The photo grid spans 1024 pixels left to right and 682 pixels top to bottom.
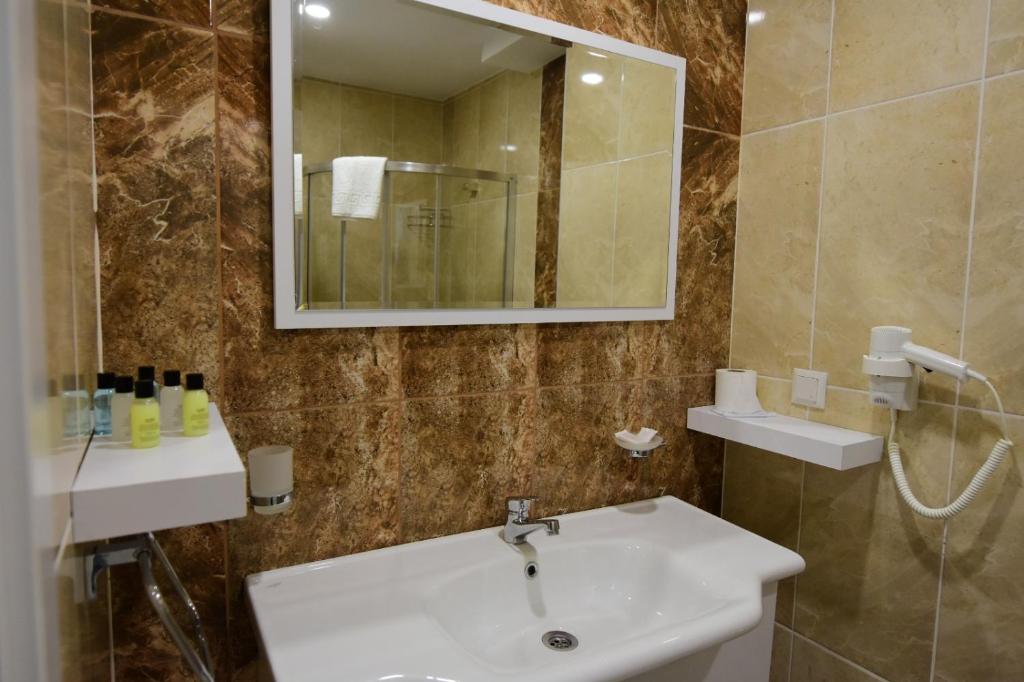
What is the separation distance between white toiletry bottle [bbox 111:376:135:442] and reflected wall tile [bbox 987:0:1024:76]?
1559 mm

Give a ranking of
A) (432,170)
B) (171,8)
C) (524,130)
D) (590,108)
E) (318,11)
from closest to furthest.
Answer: (171,8) → (318,11) → (432,170) → (524,130) → (590,108)

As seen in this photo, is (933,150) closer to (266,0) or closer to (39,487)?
(266,0)

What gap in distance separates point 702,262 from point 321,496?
1.09 metres

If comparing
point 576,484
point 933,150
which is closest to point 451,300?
point 576,484

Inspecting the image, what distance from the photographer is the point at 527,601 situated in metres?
1.27

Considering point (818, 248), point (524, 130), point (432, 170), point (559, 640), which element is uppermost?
point (524, 130)

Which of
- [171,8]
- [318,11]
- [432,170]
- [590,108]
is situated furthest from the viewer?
[590,108]

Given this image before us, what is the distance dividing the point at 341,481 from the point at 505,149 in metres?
0.73

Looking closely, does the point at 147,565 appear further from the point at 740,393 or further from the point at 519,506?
A: the point at 740,393

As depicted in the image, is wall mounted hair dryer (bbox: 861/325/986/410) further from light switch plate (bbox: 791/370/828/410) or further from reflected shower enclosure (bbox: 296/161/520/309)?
reflected shower enclosure (bbox: 296/161/520/309)

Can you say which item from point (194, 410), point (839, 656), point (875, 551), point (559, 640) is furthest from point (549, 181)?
point (839, 656)

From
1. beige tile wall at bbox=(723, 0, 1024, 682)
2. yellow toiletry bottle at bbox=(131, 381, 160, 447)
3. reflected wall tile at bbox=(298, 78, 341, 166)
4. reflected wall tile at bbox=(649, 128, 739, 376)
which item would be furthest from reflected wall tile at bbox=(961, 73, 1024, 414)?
yellow toiletry bottle at bbox=(131, 381, 160, 447)

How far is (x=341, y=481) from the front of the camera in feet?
3.92

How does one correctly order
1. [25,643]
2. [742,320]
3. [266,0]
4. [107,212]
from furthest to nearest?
[742,320]
[266,0]
[107,212]
[25,643]
